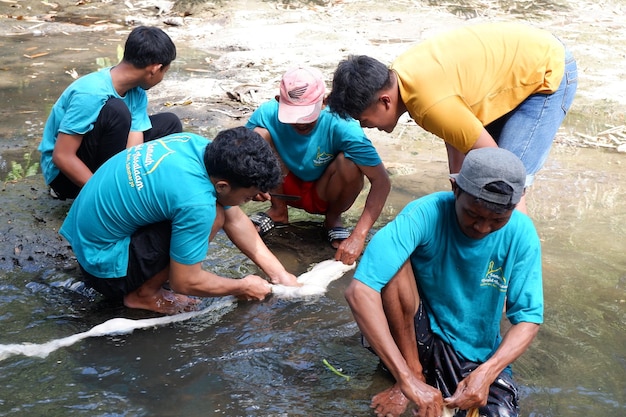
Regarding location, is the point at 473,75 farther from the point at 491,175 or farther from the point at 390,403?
the point at 390,403

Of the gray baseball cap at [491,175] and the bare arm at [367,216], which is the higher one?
the gray baseball cap at [491,175]

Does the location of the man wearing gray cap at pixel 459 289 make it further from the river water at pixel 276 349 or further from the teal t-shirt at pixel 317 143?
the teal t-shirt at pixel 317 143

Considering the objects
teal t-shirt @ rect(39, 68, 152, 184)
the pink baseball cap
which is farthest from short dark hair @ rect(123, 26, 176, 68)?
the pink baseball cap

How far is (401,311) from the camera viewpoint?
104 inches

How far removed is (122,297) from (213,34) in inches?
252

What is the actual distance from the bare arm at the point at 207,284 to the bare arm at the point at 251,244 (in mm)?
170

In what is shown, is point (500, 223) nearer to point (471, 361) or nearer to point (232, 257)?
point (471, 361)

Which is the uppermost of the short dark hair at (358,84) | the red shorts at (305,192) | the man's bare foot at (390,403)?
the short dark hair at (358,84)

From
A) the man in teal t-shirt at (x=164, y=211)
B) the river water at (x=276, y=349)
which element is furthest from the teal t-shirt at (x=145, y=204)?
the river water at (x=276, y=349)

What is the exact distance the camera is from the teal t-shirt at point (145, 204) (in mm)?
3045

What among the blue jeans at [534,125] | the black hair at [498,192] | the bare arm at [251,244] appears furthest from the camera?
the bare arm at [251,244]

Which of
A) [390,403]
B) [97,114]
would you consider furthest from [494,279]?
[97,114]

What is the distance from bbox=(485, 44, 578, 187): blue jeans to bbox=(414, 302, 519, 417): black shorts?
1.05m

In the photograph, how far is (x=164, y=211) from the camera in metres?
3.10
